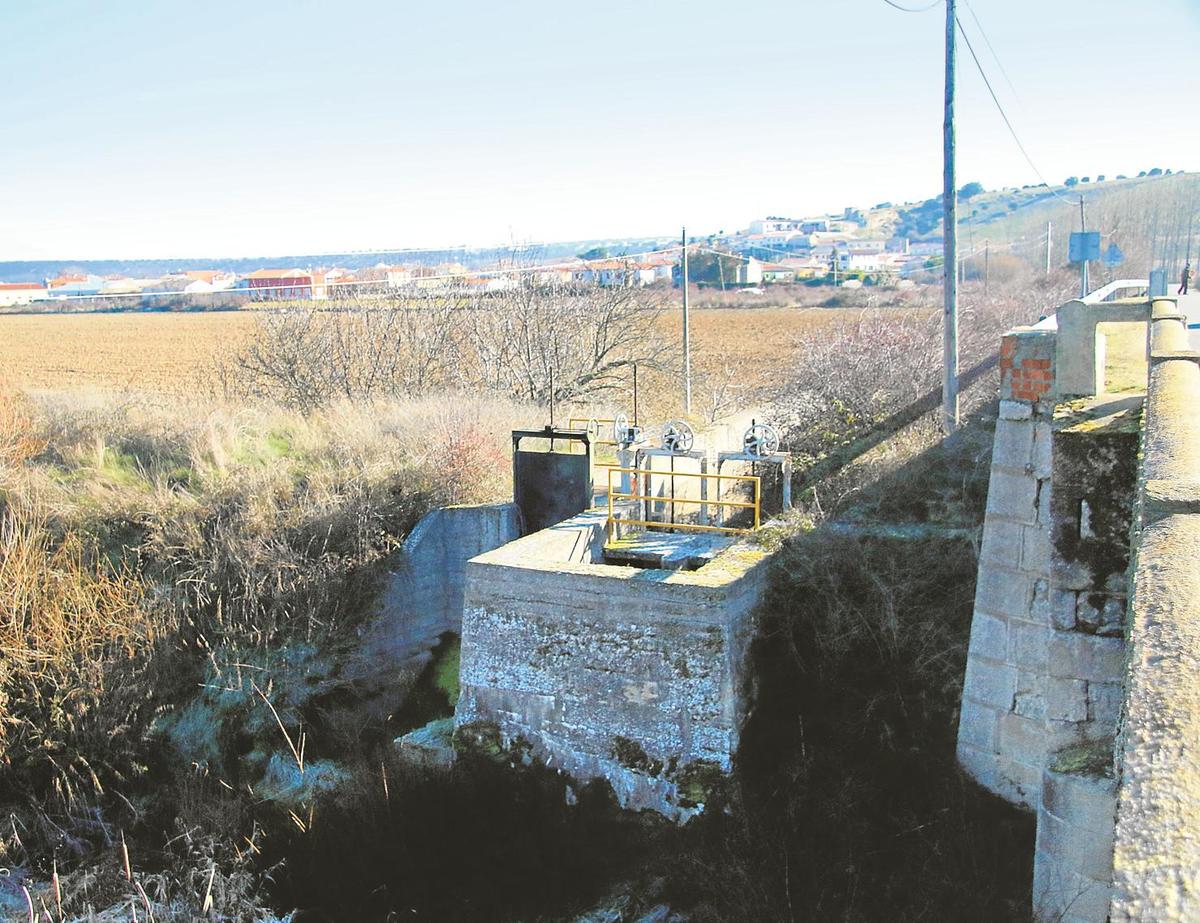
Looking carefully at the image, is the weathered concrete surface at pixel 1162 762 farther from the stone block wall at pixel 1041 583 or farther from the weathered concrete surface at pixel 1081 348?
the weathered concrete surface at pixel 1081 348

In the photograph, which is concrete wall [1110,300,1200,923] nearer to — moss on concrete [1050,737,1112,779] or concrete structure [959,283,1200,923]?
concrete structure [959,283,1200,923]

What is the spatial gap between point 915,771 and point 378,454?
37.1ft

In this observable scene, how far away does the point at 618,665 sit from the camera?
34.8 ft

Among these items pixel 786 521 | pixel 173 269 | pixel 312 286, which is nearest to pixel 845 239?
pixel 173 269

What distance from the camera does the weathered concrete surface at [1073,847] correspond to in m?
4.16

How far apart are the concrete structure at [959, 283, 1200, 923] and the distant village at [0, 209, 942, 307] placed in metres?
20.0

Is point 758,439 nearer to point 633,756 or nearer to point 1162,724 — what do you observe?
point 633,756

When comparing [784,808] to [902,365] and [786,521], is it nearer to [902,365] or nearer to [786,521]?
[786,521]

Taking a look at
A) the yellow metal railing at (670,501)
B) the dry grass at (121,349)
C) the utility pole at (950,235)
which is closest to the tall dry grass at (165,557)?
the yellow metal railing at (670,501)

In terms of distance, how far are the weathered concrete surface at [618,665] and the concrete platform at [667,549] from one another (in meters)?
1.19

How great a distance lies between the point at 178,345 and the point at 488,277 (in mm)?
30862

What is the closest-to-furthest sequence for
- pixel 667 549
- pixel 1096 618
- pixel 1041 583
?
pixel 1096 618
pixel 1041 583
pixel 667 549

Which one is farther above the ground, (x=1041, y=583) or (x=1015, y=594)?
(x=1041, y=583)

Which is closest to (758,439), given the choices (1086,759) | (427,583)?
(427,583)
